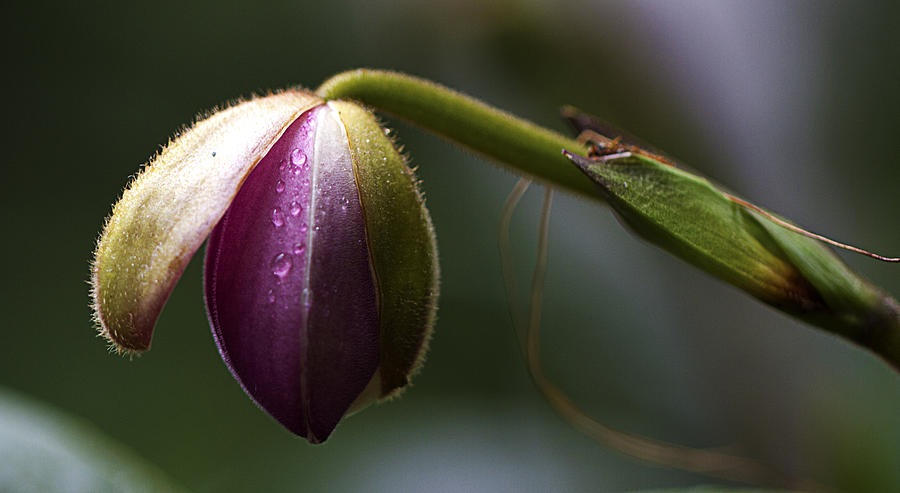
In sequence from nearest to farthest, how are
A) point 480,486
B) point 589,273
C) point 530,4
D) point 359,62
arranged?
point 480,486, point 589,273, point 530,4, point 359,62

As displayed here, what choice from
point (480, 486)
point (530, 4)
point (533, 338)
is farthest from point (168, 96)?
point (533, 338)

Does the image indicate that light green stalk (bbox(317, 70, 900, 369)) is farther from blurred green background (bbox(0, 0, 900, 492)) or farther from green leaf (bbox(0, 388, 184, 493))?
blurred green background (bbox(0, 0, 900, 492))

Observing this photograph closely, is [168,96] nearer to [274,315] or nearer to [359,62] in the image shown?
[359,62]

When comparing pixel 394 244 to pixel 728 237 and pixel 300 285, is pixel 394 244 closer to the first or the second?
pixel 300 285

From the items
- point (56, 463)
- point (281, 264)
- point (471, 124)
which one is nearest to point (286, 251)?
point (281, 264)

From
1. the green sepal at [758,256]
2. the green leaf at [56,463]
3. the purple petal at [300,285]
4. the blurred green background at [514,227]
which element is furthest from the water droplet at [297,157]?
the blurred green background at [514,227]

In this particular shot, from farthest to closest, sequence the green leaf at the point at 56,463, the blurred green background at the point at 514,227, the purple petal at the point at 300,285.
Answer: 1. the blurred green background at the point at 514,227
2. the green leaf at the point at 56,463
3. the purple petal at the point at 300,285

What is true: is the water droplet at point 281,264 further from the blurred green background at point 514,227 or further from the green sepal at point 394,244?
the blurred green background at point 514,227
